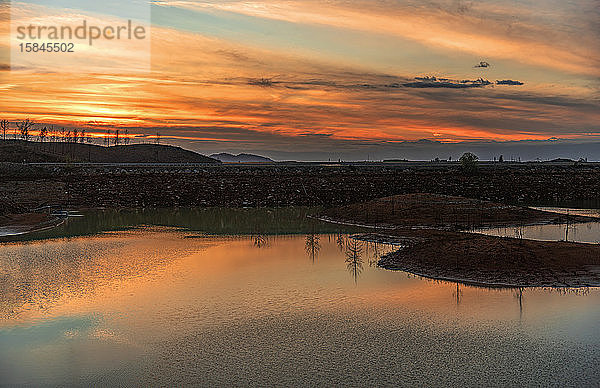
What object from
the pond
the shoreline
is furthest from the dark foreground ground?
the pond

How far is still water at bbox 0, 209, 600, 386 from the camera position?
1303 cm

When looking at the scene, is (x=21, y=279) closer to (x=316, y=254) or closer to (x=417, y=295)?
(x=316, y=254)

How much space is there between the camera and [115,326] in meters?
16.7

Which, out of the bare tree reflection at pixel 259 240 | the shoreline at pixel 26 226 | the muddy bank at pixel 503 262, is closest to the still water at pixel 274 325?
the muddy bank at pixel 503 262

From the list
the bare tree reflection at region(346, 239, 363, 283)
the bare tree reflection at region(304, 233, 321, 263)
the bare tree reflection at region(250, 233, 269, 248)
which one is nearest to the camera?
the bare tree reflection at region(346, 239, 363, 283)

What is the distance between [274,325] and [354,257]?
1182 centimetres

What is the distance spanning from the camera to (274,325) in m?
16.6

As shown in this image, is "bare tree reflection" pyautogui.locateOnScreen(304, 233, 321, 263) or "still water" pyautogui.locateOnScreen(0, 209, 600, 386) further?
"bare tree reflection" pyautogui.locateOnScreen(304, 233, 321, 263)

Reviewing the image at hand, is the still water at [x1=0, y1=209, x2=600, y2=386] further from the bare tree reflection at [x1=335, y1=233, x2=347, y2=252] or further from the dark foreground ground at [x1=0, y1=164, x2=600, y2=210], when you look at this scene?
the dark foreground ground at [x1=0, y1=164, x2=600, y2=210]

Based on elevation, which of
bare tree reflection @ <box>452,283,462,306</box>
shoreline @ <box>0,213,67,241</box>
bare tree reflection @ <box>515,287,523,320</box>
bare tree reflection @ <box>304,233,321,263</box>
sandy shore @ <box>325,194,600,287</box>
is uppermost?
sandy shore @ <box>325,194,600,287</box>

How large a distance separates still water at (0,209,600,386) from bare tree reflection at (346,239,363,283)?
12 cm

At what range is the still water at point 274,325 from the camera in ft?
42.8

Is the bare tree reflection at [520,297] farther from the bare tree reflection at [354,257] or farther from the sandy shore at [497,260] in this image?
the bare tree reflection at [354,257]

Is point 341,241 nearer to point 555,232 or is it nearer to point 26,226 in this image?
point 555,232
